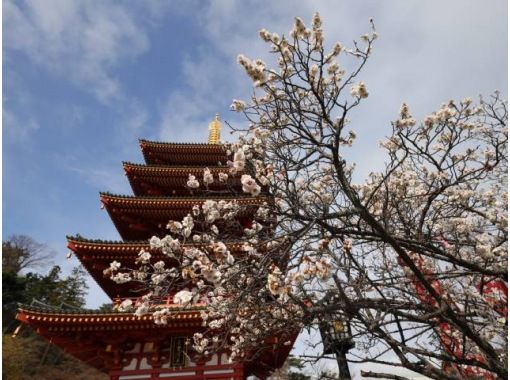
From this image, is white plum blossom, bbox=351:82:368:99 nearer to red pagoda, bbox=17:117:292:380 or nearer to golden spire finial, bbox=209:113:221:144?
red pagoda, bbox=17:117:292:380

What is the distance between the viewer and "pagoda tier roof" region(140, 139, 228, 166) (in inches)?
593

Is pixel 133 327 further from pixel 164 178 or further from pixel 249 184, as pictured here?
pixel 249 184

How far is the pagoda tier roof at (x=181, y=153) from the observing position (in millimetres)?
15055

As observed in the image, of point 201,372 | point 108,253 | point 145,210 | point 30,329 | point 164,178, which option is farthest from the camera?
point 30,329

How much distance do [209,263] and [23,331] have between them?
112ft

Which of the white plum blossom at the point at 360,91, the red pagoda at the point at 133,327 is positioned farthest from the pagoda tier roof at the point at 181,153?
the white plum blossom at the point at 360,91

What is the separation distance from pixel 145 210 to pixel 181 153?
428 centimetres

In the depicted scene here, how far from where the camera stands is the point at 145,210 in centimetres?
1181

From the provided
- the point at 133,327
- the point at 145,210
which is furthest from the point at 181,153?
the point at 133,327

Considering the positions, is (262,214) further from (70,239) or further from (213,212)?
(70,239)

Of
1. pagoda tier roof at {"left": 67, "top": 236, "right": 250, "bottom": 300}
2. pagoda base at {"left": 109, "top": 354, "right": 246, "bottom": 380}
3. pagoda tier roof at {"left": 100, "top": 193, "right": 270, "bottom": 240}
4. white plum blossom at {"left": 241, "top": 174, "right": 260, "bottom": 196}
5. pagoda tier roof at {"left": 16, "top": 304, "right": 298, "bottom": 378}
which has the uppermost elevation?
pagoda tier roof at {"left": 100, "top": 193, "right": 270, "bottom": 240}

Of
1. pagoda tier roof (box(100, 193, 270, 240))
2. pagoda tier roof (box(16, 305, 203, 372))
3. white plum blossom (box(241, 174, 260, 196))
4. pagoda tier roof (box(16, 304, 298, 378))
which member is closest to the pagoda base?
pagoda tier roof (box(16, 304, 298, 378))

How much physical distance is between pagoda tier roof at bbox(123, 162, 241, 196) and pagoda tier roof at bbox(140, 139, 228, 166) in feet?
5.29

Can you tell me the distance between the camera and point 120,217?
12133mm
